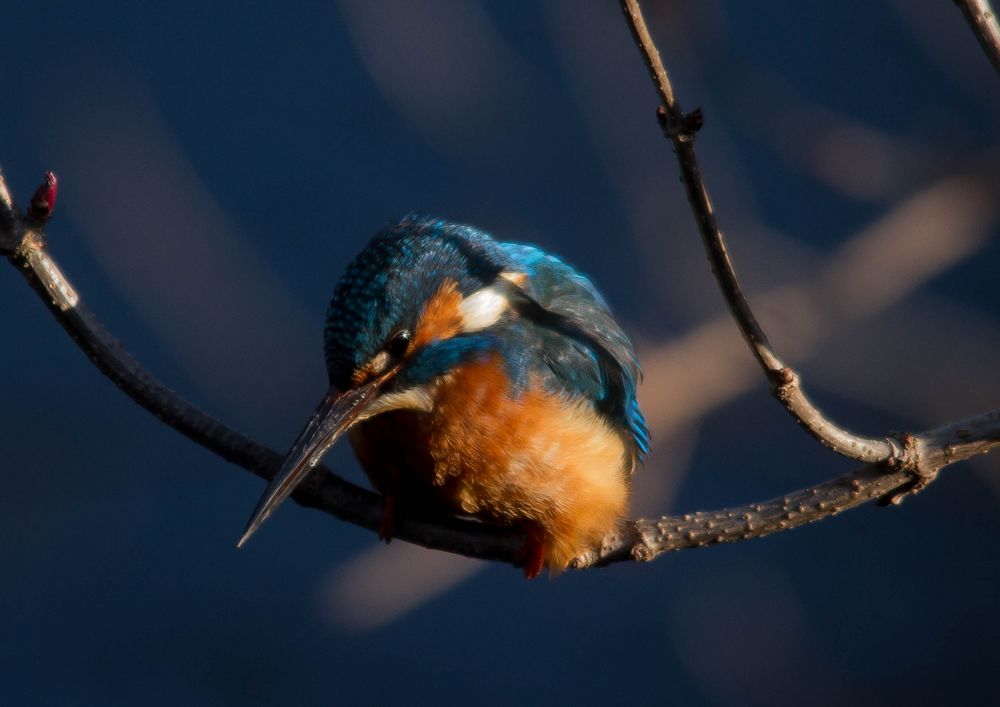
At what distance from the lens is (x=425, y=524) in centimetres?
230

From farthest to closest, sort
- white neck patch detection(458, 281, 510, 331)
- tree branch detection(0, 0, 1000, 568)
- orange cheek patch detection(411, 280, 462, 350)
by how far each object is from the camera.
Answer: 1. white neck patch detection(458, 281, 510, 331)
2. orange cheek patch detection(411, 280, 462, 350)
3. tree branch detection(0, 0, 1000, 568)

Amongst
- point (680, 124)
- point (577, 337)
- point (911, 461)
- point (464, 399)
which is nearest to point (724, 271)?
point (680, 124)

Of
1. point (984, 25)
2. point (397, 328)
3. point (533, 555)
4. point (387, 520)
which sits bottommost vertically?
point (533, 555)

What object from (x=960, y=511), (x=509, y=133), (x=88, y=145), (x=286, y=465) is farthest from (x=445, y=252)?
(x=960, y=511)

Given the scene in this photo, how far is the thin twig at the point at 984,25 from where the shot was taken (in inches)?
64.8

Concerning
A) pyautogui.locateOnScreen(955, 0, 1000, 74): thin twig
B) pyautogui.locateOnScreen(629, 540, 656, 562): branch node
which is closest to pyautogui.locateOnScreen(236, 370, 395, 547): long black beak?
pyautogui.locateOnScreen(629, 540, 656, 562): branch node

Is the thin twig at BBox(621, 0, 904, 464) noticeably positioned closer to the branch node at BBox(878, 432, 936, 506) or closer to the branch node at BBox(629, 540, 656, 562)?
the branch node at BBox(878, 432, 936, 506)

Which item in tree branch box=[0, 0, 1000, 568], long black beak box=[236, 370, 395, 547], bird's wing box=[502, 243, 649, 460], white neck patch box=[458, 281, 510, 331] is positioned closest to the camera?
tree branch box=[0, 0, 1000, 568]

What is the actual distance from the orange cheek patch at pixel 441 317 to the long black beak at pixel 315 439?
9 centimetres

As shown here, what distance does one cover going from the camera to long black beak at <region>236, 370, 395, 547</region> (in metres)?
2.10

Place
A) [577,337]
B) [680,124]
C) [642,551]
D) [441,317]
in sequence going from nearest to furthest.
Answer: [680,124], [642,551], [441,317], [577,337]

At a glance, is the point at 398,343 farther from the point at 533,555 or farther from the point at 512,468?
the point at 533,555

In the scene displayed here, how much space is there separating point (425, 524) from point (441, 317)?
1.19 ft

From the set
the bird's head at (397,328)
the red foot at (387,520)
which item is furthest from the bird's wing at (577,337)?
the red foot at (387,520)
